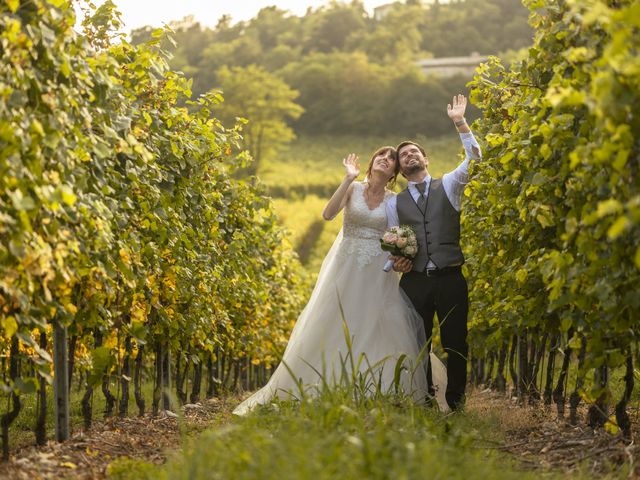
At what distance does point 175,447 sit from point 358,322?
2.27m

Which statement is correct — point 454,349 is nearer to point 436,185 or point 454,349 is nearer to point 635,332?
point 436,185

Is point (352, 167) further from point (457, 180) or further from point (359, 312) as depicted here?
point (359, 312)

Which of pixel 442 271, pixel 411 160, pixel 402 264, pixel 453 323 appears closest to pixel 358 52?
pixel 411 160

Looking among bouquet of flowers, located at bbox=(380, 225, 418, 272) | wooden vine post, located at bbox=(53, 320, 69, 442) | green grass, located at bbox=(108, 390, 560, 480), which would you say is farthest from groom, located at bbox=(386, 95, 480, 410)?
wooden vine post, located at bbox=(53, 320, 69, 442)

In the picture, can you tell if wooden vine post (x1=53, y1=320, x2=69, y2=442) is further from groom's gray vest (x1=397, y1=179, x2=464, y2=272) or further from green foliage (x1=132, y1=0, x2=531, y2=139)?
green foliage (x1=132, y1=0, x2=531, y2=139)

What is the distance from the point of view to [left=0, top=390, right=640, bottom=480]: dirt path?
195 inches

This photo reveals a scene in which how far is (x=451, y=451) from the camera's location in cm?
454

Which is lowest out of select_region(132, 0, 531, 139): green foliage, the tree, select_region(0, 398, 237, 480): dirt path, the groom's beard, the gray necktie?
select_region(0, 398, 237, 480): dirt path

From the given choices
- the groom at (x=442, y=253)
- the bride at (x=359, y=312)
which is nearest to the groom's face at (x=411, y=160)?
the groom at (x=442, y=253)

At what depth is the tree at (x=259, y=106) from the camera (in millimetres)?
68938

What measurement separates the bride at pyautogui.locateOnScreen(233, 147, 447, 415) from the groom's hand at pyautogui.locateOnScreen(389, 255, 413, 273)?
434 millimetres

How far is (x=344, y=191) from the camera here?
7797 millimetres

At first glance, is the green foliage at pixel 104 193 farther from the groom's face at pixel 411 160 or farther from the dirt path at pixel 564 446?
the dirt path at pixel 564 446

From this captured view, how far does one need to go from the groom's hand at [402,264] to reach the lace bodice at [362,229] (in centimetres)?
52
